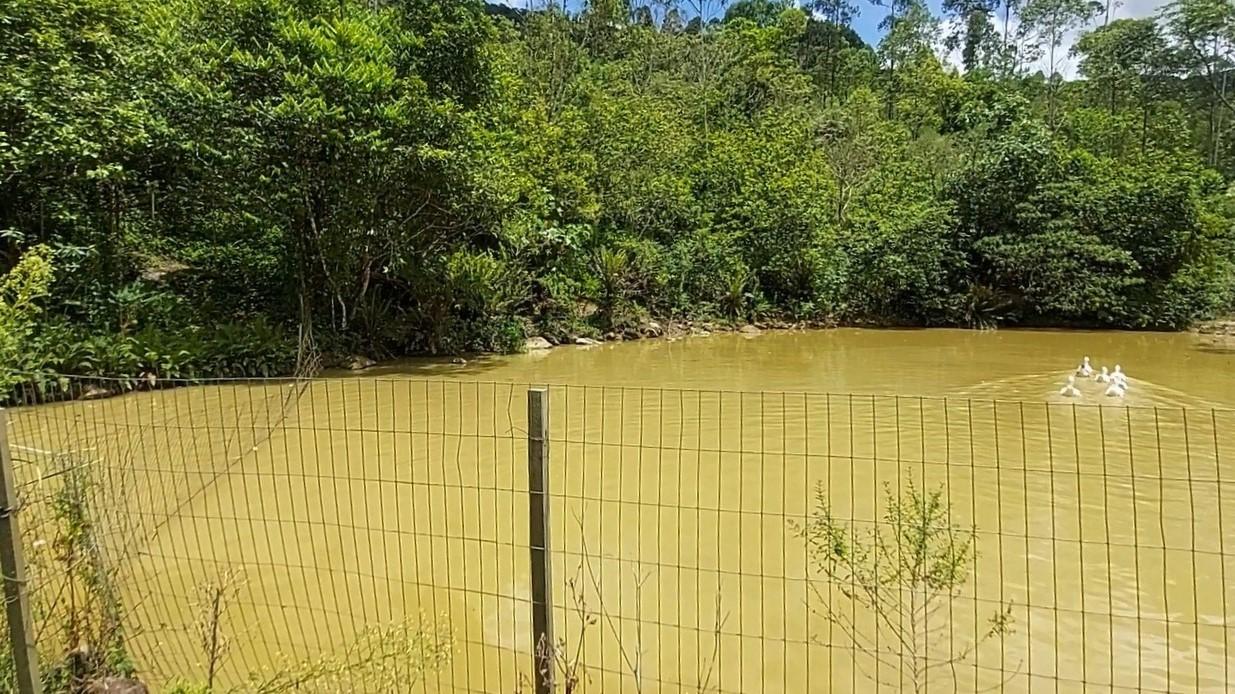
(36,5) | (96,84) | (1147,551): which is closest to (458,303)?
(96,84)

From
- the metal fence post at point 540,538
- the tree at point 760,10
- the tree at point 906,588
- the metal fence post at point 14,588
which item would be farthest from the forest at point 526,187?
the tree at point 760,10

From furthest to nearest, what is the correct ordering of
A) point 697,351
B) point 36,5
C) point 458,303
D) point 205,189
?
point 697,351 → point 458,303 → point 205,189 → point 36,5

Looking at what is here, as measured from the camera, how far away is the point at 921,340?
54.0ft

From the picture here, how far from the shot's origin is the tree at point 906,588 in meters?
2.38

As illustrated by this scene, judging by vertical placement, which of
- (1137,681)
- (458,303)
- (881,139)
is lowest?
(1137,681)

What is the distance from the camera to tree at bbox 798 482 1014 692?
2.38m

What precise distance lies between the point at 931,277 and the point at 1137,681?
16.6 meters

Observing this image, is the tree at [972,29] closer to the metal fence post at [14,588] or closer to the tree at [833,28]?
the tree at [833,28]

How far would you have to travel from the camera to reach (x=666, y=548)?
15.7 feet

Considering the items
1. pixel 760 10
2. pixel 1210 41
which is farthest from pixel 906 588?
pixel 760 10

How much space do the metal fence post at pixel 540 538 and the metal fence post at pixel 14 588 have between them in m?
1.43

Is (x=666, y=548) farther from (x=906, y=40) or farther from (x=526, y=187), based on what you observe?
(x=906, y=40)

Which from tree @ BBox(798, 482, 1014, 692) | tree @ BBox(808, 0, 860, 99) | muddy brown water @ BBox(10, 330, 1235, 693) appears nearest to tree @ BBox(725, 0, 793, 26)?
tree @ BBox(808, 0, 860, 99)

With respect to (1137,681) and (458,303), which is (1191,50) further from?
(1137,681)
